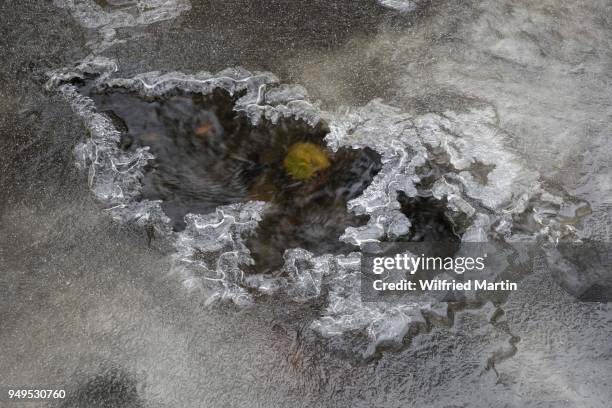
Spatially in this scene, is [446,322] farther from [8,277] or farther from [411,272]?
[8,277]

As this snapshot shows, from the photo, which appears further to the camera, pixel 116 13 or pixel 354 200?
pixel 116 13

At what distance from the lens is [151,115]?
2881 mm

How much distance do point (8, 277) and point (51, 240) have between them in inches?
9.2

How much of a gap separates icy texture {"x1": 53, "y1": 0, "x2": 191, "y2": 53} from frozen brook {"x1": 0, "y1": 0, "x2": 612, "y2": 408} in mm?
18

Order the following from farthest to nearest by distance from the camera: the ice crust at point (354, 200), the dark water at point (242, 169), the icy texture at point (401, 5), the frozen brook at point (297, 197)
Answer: the icy texture at point (401, 5)
the dark water at point (242, 169)
the ice crust at point (354, 200)
the frozen brook at point (297, 197)

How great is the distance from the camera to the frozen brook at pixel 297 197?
2.20 meters

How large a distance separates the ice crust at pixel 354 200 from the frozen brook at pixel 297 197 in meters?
0.01

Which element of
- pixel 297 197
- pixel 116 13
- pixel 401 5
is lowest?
pixel 297 197

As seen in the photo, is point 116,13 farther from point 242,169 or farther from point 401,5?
point 401,5

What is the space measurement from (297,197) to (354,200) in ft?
0.89

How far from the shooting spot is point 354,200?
259 centimetres

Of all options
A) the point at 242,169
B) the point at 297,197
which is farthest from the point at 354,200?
the point at 242,169

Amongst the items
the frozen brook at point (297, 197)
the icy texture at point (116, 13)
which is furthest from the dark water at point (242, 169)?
the icy texture at point (116, 13)

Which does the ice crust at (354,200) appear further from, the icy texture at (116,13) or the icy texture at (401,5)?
the icy texture at (401,5)
